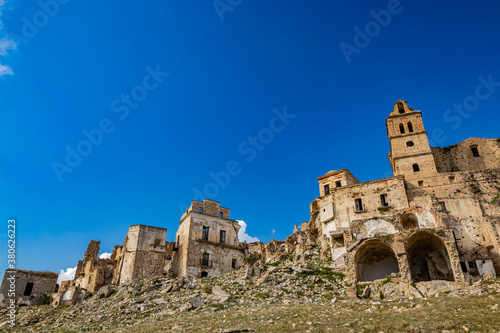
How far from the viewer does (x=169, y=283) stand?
38.0 m

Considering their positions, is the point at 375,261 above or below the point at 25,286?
above

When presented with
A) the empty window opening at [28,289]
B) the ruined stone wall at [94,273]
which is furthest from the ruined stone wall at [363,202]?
the empty window opening at [28,289]

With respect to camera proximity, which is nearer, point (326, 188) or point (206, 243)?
point (206, 243)

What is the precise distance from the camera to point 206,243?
154 feet

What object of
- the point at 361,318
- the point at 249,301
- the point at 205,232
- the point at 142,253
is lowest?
the point at 361,318

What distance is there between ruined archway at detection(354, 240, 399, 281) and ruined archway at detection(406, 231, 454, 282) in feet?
5.98

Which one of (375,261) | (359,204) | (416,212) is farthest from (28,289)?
(416,212)

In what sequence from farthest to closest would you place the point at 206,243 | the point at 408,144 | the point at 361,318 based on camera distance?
the point at 408,144, the point at 206,243, the point at 361,318

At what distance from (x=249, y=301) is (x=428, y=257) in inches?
713

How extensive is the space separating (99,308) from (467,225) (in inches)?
1425

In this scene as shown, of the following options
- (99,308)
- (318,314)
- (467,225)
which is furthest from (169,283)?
(467,225)

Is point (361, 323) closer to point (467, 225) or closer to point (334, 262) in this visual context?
point (334, 262)

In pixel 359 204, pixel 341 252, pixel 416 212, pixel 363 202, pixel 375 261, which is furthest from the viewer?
pixel 359 204

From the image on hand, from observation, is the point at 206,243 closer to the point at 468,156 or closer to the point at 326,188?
the point at 326,188
